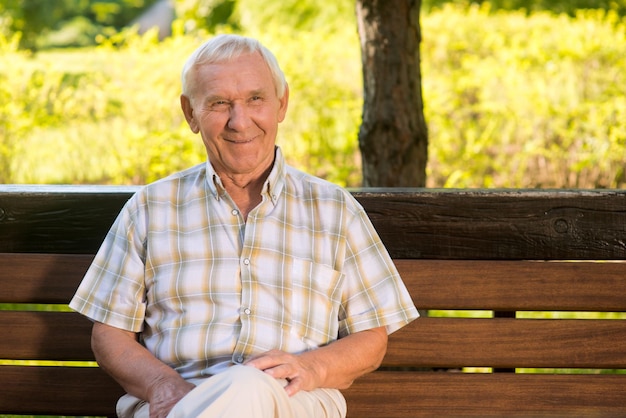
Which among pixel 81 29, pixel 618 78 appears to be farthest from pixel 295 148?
pixel 81 29

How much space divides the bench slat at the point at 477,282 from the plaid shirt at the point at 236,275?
10.7 inches

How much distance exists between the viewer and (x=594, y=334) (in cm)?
295

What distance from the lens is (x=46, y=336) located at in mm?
2932

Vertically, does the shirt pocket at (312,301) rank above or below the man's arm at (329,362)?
above

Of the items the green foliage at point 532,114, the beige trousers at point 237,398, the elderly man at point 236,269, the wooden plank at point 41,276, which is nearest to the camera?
the beige trousers at point 237,398

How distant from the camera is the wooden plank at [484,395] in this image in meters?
2.95

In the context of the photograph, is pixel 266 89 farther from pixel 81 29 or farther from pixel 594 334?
pixel 81 29

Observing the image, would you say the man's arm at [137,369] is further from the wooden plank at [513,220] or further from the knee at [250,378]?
the wooden plank at [513,220]

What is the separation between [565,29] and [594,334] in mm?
5987

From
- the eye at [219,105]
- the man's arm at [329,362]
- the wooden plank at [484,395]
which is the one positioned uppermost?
the eye at [219,105]

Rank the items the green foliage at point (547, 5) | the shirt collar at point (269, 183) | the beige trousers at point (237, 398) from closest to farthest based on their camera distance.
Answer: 1. the beige trousers at point (237, 398)
2. the shirt collar at point (269, 183)
3. the green foliage at point (547, 5)

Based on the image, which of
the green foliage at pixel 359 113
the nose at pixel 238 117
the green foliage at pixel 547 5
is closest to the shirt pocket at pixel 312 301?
the nose at pixel 238 117

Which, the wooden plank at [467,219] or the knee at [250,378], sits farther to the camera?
the wooden plank at [467,219]

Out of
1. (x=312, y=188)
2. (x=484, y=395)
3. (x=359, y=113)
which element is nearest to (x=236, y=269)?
(x=312, y=188)
